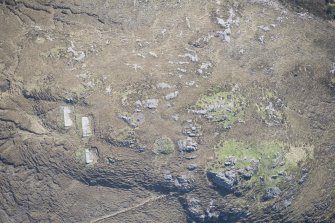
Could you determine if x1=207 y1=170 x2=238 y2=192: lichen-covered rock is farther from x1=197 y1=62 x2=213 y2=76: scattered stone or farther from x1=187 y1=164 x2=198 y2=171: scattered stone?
x1=197 y1=62 x2=213 y2=76: scattered stone

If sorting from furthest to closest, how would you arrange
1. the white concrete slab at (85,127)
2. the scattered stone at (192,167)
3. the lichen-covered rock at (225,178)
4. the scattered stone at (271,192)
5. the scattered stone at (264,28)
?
1. the scattered stone at (264,28)
2. the scattered stone at (271,192)
3. the white concrete slab at (85,127)
4. the scattered stone at (192,167)
5. the lichen-covered rock at (225,178)

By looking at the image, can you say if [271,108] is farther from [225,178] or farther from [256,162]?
[225,178]

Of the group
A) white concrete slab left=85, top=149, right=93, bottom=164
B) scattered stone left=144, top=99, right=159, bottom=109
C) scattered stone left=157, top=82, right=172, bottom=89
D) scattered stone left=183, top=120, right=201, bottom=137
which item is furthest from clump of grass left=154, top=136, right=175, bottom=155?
white concrete slab left=85, top=149, right=93, bottom=164

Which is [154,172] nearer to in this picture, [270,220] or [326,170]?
[270,220]

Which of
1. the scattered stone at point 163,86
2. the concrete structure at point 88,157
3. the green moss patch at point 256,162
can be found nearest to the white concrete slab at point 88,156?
the concrete structure at point 88,157

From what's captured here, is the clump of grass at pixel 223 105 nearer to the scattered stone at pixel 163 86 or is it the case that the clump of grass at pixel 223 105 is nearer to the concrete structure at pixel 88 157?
the scattered stone at pixel 163 86

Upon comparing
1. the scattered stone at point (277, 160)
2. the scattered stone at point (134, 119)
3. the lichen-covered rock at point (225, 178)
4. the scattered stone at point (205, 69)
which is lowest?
the lichen-covered rock at point (225, 178)
